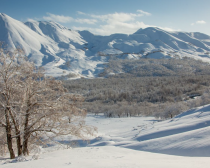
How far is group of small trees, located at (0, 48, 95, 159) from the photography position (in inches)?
302

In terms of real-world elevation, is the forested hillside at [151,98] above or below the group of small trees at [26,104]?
below

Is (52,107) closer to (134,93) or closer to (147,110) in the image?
(147,110)

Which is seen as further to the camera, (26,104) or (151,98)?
(151,98)

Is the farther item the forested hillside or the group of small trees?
the forested hillside

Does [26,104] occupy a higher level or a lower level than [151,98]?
higher

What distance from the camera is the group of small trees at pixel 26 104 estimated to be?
767cm

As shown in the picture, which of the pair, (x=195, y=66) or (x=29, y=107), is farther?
(x=195, y=66)

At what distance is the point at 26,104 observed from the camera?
788cm

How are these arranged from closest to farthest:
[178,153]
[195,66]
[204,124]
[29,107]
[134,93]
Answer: [178,153], [29,107], [204,124], [134,93], [195,66]

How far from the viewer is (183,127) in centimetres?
1144

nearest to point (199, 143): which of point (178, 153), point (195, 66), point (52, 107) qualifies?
point (178, 153)

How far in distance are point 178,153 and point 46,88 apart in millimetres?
6422

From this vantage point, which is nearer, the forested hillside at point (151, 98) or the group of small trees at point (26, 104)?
the group of small trees at point (26, 104)

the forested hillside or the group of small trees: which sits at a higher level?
the group of small trees
